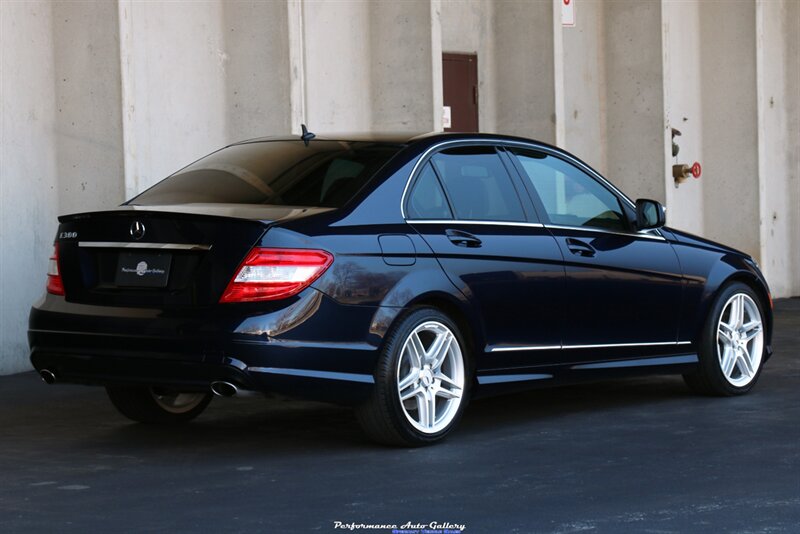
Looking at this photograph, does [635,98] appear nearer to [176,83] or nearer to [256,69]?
[256,69]

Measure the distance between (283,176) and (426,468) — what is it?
1637 mm

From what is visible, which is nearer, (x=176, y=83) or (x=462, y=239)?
(x=462, y=239)

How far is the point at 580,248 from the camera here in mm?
7992

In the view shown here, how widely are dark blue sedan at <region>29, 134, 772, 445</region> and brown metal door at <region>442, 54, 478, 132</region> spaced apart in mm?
6313

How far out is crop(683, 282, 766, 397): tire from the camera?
8.80m

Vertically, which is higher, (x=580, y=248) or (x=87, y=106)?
(x=87, y=106)

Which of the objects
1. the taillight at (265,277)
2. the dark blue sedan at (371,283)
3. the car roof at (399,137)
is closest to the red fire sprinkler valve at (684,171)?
the dark blue sedan at (371,283)

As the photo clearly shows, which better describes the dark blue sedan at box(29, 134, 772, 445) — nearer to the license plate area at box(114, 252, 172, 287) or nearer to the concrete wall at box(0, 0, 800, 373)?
the license plate area at box(114, 252, 172, 287)

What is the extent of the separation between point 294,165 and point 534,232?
4.26ft

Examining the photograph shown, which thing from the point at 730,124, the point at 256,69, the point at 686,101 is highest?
the point at 256,69

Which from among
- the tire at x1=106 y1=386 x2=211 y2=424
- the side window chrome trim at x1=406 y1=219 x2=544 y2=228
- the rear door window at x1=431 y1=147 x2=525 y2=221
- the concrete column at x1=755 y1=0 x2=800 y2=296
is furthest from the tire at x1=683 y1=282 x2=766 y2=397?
the concrete column at x1=755 y1=0 x2=800 y2=296

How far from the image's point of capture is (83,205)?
11180 mm

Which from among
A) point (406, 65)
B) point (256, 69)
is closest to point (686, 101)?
point (406, 65)

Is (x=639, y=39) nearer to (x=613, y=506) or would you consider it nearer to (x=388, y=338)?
(x=388, y=338)
